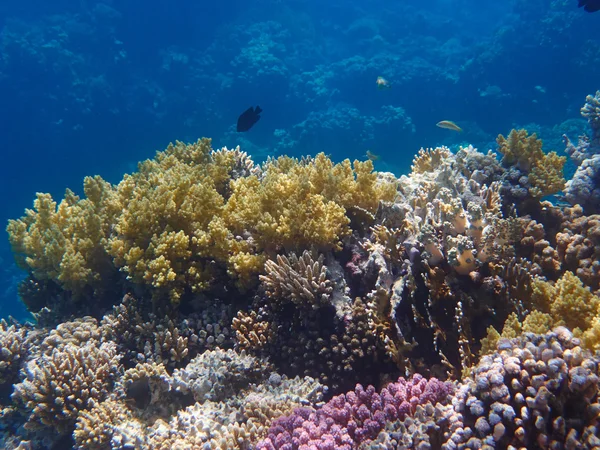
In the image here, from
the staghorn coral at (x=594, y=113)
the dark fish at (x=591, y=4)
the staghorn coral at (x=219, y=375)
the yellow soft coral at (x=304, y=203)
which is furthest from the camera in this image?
the dark fish at (x=591, y=4)

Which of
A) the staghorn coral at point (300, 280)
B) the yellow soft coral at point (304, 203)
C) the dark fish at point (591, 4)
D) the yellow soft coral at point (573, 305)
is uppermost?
the dark fish at point (591, 4)

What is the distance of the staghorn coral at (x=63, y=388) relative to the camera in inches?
158

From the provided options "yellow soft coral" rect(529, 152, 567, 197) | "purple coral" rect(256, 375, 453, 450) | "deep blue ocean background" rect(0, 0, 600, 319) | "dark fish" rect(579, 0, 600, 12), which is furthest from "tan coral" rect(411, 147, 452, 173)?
"deep blue ocean background" rect(0, 0, 600, 319)

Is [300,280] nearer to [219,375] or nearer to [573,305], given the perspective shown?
[219,375]

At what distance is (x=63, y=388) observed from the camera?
4.04 meters

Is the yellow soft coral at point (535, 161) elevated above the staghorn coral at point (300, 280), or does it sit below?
above

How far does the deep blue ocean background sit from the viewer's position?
1108 inches

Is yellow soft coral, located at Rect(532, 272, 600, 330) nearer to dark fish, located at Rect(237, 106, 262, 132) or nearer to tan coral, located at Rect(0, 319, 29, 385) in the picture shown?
tan coral, located at Rect(0, 319, 29, 385)

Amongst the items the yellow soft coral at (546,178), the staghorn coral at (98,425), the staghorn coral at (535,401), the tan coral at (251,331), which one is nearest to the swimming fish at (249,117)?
the tan coral at (251,331)

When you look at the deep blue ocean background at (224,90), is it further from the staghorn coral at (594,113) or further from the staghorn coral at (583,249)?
the staghorn coral at (583,249)

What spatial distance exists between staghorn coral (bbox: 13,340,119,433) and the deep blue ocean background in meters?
27.5

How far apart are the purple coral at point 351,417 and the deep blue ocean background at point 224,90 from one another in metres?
28.5

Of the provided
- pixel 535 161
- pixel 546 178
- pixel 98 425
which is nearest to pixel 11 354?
pixel 98 425

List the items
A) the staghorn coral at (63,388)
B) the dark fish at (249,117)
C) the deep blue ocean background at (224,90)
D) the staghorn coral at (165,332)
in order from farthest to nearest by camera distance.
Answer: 1. the deep blue ocean background at (224,90)
2. the dark fish at (249,117)
3. the staghorn coral at (165,332)
4. the staghorn coral at (63,388)
